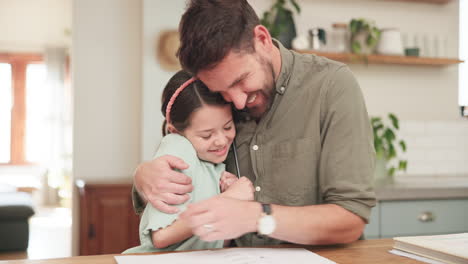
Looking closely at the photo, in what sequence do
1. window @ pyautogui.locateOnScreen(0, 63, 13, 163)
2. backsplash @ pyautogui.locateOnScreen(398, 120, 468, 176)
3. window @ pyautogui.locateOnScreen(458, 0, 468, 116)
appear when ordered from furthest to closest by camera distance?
1. window @ pyautogui.locateOnScreen(0, 63, 13, 163)
2. window @ pyautogui.locateOnScreen(458, 0, 468, 116)
3. backsplash @ pyautogui.locateOnScreen(398, 120, 468, 176)

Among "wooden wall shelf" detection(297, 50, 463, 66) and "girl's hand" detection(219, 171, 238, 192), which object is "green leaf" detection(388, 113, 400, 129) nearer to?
"wooden wall shelf" detection(297, 50, 463, 66)

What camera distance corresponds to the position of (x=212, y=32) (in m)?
1.31

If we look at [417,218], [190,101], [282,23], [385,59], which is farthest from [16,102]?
[190,101]

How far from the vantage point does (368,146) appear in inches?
56.1

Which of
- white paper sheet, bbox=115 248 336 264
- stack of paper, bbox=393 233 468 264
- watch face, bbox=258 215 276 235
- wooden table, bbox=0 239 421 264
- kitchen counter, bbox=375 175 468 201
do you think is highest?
watch face, bbox=258 215 276 235

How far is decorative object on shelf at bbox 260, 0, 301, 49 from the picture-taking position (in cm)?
350

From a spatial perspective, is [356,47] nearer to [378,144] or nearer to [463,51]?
[378,144]

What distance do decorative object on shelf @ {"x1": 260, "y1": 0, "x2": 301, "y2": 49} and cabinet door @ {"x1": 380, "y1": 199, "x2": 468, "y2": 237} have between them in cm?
130

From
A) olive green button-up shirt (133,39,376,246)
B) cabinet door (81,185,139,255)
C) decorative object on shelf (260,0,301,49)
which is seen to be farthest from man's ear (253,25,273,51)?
cabinet door (81,185,139,255)

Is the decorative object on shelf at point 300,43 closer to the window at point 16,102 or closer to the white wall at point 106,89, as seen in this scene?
the white wall at point 106,89

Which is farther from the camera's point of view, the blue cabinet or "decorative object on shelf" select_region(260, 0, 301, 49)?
"decorative object on shelf" select_region(260, 0, 301, 49)

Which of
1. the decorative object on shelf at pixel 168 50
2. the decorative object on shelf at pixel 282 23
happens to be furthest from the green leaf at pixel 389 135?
the decorative object on shelf at pixel 168 50

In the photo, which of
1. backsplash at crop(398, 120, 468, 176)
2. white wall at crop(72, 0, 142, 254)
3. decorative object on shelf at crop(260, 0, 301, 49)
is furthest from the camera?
white wall at crop(72, 0, 142, 254)

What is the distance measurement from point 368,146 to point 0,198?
5.25m
